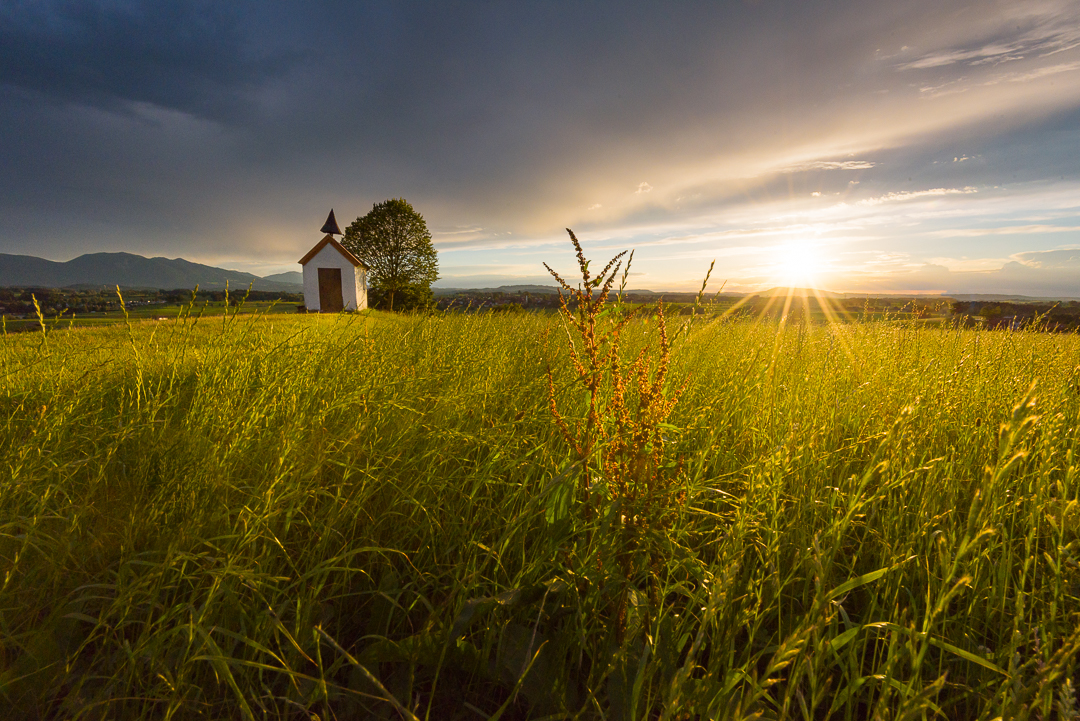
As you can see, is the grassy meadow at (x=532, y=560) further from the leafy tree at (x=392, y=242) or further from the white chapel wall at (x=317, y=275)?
the leafy tree at (x=392, y=242)

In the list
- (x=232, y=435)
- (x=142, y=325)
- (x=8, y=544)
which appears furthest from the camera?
(x=142, y=325)

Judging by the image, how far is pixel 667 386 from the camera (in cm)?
312

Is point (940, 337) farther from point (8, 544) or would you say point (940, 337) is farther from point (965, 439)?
point (8, 544)

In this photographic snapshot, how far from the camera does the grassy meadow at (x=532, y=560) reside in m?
1.18

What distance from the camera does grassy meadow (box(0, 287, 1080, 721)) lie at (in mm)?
1185

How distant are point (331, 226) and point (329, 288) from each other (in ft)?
Answer: 35.4

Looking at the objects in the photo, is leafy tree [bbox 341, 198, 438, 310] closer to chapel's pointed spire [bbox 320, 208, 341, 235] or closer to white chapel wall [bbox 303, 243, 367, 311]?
chapel's pointed spire [bbox 320, 208, 341, 235]

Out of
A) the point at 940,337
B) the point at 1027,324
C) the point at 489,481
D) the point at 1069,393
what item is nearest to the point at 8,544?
the point at 489,481

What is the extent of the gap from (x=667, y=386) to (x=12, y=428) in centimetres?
385

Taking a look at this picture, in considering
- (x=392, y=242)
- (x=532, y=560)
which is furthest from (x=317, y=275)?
(x=532, y=560)

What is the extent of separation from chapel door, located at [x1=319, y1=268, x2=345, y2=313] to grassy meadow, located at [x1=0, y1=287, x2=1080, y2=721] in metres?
21.7

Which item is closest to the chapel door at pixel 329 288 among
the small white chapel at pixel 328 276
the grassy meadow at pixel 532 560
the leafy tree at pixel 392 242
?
the small white chapel at pixel 328 276

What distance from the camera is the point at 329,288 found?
2314cm

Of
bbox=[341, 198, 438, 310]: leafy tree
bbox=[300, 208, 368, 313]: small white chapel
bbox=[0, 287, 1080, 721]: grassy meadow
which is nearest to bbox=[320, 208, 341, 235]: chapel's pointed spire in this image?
bbox=[341, 198, 438, 310]: leafy tree
